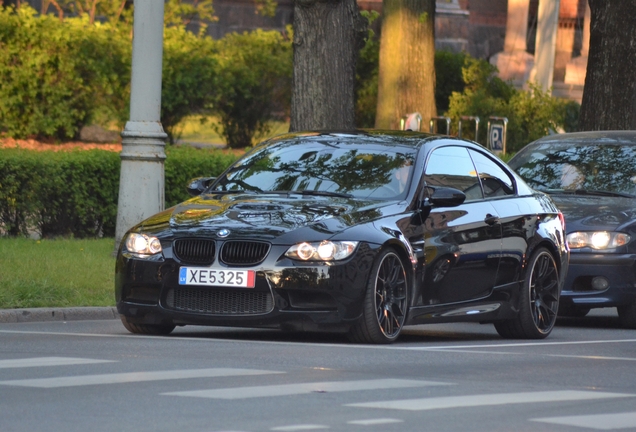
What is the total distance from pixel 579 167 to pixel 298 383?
23.7ft

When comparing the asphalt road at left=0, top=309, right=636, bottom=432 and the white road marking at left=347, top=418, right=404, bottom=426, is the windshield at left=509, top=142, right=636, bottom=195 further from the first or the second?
the white road marking at left=347, top=418, right=404, bottom=426

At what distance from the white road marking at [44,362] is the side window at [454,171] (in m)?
3.27

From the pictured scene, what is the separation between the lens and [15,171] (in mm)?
17781

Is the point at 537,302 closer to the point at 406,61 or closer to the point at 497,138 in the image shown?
the point at 497,138

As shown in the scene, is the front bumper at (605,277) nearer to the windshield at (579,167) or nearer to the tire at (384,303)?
the windshield at (579,167)

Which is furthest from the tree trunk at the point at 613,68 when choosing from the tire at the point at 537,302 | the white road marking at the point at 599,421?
the white road marking at the point at 599,421

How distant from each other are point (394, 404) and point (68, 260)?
8266mm

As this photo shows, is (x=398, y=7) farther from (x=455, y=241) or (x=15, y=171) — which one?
(x=455, y=241)

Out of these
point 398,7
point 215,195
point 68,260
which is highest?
point 398,7

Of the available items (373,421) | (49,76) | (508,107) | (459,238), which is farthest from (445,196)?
(508,107)

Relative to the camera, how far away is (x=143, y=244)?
1033 cm

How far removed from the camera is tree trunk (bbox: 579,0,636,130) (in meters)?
22.4

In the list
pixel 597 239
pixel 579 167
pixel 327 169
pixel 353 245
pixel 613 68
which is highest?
pixel 613 68

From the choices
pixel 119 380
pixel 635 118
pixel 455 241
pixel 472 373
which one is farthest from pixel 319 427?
pixel 635 118
